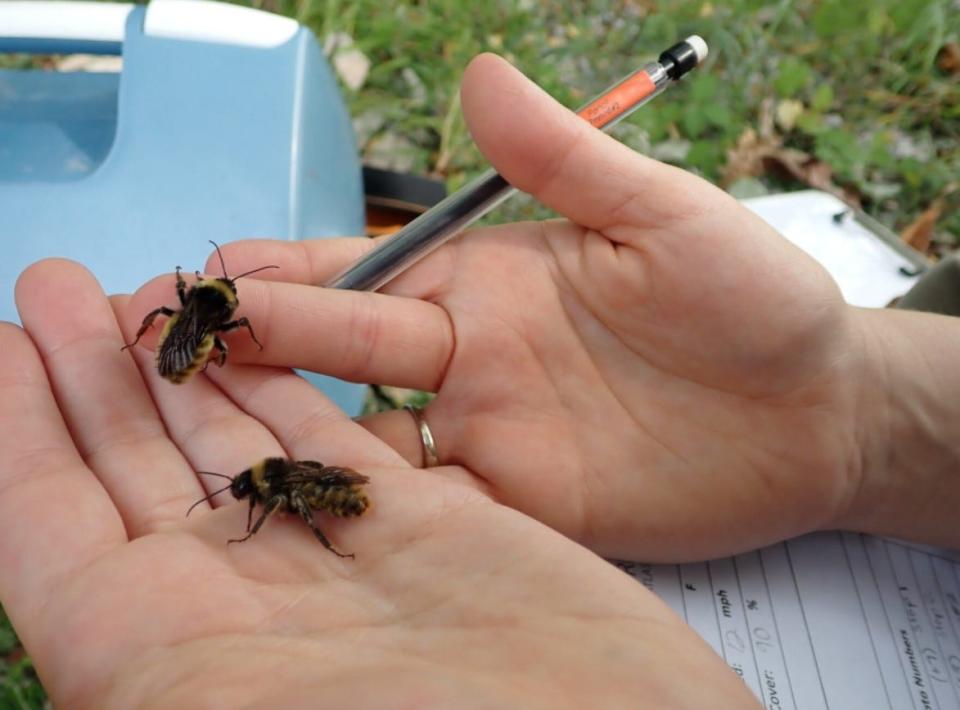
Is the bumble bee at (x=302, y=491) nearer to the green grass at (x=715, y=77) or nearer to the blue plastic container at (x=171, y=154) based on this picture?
the blue plastic container at (x=171, y=154)

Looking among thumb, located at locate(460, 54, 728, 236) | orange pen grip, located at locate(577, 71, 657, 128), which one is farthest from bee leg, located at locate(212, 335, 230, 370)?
orange pen grip, located at locate(577, 71, 657, 128)

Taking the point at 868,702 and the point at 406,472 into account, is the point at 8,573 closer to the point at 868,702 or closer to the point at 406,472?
the point at 406,472

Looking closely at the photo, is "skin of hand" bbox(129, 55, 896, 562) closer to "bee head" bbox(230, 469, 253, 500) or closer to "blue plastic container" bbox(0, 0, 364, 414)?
"bee head" bbox(230, 469, 253, 500)

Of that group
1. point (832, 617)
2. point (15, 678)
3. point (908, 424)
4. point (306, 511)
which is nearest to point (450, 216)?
point (306, 511)

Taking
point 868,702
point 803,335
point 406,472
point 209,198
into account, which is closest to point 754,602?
point 868,702

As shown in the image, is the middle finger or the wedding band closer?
the middle finger

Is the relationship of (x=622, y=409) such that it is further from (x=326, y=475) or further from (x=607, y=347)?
(x=326, y=475)

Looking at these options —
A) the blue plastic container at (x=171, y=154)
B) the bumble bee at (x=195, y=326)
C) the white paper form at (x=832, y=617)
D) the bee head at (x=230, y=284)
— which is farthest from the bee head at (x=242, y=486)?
the white paper form at (x=832, y=617)
